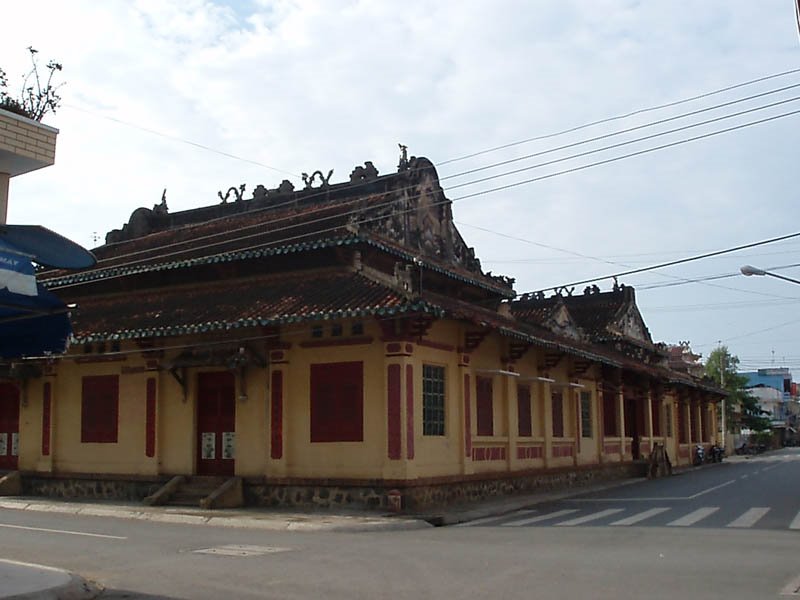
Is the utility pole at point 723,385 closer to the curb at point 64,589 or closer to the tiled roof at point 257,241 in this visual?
the tiled roof at point 257,241

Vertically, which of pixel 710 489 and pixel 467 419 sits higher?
pixel 467 419

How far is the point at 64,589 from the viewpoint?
10375mm

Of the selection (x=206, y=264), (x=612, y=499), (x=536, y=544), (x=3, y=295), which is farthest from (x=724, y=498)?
(x=3, y=295)

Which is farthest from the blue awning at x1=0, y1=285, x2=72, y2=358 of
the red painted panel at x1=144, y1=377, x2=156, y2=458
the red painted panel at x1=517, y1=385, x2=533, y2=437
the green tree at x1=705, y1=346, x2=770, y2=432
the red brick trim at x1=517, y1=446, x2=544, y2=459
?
the green tree at x1=705, y1=346, x2=770, y2=432

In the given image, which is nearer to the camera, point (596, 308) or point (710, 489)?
point (710, 489)

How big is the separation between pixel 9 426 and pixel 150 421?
5838mm

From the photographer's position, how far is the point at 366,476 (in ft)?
66.4

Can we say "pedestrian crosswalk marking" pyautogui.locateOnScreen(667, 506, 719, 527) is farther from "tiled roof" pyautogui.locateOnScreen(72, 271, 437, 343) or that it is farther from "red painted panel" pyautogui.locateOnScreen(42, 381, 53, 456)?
"red painted panel" pyautogui.locateOnScreen(42, 381, 53, 456)

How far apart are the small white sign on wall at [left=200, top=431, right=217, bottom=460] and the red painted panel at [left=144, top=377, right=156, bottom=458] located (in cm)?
136

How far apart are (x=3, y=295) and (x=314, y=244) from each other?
11574mm

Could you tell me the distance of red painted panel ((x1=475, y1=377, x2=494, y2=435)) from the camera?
23.8 meters

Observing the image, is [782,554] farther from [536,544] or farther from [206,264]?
[206,264]

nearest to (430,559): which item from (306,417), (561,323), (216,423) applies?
(306,417)

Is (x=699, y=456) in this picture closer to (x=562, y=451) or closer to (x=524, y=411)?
(x=562, y=451)
